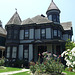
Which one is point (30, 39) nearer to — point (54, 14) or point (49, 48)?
point (49, 48)

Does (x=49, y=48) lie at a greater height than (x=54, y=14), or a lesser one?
lesser

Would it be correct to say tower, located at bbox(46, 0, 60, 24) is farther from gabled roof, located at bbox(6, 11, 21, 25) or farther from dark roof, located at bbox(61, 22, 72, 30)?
gabled roof, located at bbox(6, 11, 21, 25)

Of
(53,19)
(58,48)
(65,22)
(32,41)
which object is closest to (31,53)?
(32,41)

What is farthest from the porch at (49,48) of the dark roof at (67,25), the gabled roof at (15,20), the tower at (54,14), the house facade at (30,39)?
the dark roof at (67,25)

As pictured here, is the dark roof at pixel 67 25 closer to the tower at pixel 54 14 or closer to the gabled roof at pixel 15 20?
the tower at pixel 54 14

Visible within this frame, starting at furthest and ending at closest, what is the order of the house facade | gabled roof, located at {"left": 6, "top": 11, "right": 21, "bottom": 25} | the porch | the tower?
the tower
gabled roof, located at {"left": 6, "top": 11, "right": 21, "bottom": 25}
the house facade
the porch

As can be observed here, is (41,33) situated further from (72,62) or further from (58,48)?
(72,62)

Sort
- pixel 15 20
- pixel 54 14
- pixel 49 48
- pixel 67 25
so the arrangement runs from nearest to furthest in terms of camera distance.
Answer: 1. pixel 49 48
2. pixel 15 20
3. pixel 54 14
4. pixel 67 25

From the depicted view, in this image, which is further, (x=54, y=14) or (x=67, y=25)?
(x=67, y=25)

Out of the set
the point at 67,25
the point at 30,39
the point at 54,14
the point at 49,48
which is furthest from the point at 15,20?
the point at 67,25

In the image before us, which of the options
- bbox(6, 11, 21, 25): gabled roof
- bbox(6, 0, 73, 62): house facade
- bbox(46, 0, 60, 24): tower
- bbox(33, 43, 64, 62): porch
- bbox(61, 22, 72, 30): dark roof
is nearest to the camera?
bbox(33, 43, 64, 62): porch

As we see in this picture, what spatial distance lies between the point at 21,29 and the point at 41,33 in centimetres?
420

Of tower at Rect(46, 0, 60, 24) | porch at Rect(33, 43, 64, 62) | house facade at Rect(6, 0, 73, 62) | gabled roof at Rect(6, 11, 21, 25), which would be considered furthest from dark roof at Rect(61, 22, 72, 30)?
gabled roof at Rect(6, 11, 21, 25)

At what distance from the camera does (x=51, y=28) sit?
63.5 feet
